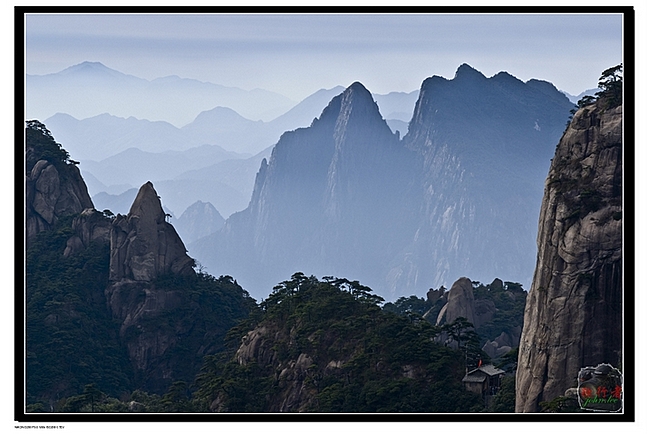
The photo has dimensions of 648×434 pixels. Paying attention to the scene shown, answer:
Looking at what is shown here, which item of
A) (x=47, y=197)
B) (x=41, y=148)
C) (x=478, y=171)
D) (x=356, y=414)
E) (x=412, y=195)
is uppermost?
(x=478, y=171)

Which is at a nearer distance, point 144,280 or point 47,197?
point 144,280

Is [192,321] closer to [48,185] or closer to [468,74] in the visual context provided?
[48,185]

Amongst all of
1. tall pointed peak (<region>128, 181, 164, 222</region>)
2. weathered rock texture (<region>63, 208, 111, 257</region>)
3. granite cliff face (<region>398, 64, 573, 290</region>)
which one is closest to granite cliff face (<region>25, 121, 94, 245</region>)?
weathered rock texture (<region>63, 208, 111, 257</region>)

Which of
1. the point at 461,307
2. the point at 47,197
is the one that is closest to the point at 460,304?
the point at 461,307

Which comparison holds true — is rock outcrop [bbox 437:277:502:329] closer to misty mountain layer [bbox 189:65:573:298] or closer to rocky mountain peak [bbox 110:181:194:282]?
rocky mountain peak [bbox 110:181:194:282]

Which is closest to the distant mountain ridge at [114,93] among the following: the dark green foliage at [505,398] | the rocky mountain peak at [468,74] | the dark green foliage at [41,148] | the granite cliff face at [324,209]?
the dark green foliage at [41,148]

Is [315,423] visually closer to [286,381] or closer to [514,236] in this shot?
[286,381]

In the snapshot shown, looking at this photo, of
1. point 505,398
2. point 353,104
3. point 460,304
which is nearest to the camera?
point 505,398
